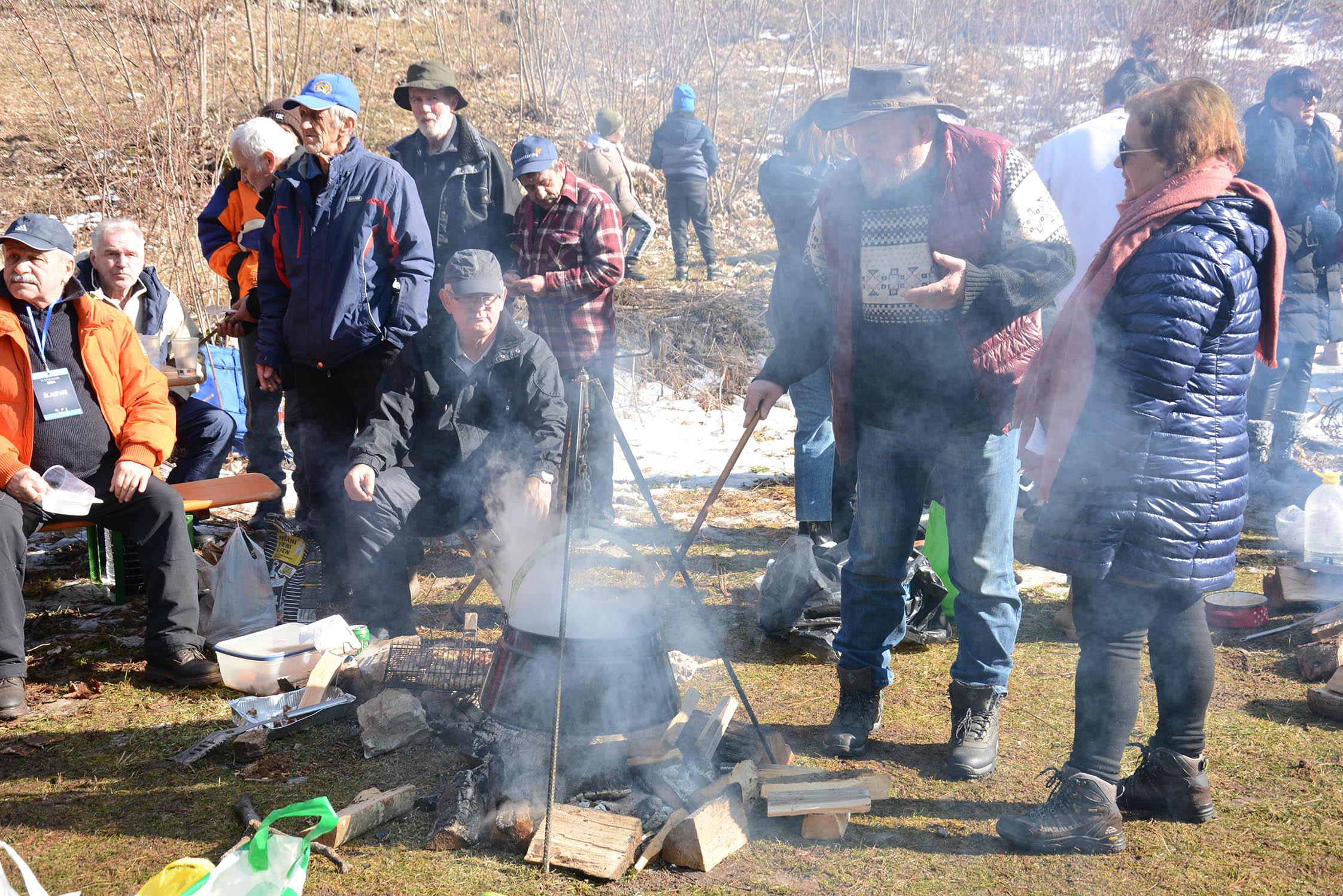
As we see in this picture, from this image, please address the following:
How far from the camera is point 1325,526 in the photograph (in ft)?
15.1

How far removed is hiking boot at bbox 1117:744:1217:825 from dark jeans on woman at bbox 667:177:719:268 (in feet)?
26.6

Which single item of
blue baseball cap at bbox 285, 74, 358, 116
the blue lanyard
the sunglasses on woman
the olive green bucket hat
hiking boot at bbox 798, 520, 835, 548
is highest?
the olive green bucket hat

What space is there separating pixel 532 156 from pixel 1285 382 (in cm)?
496

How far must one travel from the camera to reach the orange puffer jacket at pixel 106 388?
379 cm

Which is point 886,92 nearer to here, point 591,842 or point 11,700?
point 591,842

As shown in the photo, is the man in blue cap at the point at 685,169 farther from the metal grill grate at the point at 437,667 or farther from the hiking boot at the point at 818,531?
the metal grill grate at the point at 437,667

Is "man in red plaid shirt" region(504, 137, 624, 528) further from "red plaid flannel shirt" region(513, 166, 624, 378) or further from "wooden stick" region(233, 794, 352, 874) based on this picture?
"wooden stick" region(233, 794, 352, 874)

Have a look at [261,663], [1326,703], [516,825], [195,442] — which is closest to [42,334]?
[195,442]

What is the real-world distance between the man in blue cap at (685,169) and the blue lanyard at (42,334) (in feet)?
23.0

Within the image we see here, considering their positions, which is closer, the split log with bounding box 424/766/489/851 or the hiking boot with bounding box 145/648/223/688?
the split log with bounding box 424/766/489/851

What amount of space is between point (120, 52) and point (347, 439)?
446 cm

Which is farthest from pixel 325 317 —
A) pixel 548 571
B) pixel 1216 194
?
pixel 1216 194

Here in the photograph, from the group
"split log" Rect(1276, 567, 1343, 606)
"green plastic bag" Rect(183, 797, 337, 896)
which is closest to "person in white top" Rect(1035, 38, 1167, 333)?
"split log" Rect(1276, 567, 1343, 606)

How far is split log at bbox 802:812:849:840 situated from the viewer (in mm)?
2809
